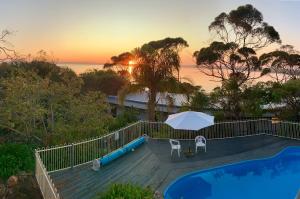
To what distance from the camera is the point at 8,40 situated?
626 inches

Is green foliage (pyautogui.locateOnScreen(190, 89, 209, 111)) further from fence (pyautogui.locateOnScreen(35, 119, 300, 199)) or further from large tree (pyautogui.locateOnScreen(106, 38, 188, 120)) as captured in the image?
fence (pyautogui.locateOnScreen(35, 119, 300, 199))

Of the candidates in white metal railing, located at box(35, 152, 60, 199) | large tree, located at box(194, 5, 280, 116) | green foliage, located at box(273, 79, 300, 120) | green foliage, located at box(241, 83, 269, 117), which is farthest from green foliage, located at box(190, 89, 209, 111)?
white metal railing, located at box(35, 152, 60, 199)

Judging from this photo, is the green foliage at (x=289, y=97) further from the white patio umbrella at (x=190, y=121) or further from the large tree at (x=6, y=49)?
the large tree at (x=6, y=49)

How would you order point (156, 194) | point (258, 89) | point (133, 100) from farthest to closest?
1. point (133, 100)
2. point (258, 89)
3. point (156, 194)

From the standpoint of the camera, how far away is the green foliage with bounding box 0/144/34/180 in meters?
12.2

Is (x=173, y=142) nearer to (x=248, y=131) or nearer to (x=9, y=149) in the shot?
(x=248, y=131)

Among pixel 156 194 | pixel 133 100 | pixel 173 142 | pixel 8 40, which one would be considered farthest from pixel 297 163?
pixel 133 100

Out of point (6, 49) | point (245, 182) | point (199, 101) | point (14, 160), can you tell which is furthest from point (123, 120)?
point (245, 182)

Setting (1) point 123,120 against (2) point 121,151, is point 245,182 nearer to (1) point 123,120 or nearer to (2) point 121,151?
(2) point 121,151

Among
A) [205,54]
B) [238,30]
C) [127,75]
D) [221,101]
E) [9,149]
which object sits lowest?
[9,149]

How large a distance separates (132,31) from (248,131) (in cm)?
1653

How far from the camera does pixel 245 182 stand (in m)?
13.0

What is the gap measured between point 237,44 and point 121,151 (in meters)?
17.6

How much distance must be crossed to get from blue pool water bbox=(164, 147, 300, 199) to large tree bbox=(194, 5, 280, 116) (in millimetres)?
13287
